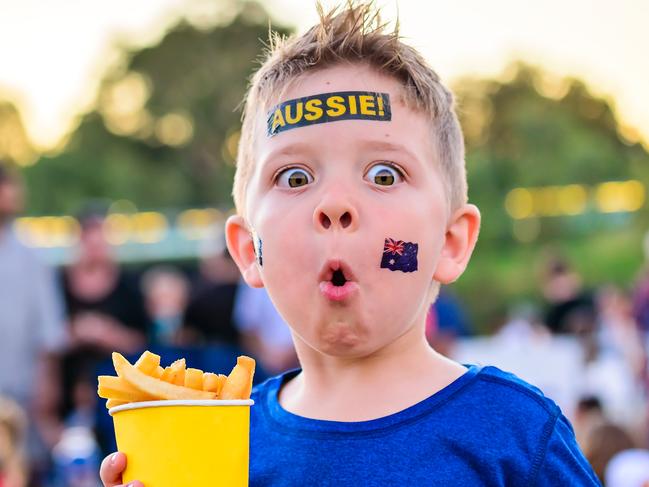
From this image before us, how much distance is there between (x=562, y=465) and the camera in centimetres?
189

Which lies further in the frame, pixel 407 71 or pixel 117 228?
pixel 117 228

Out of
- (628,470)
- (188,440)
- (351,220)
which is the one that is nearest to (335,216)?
(351,220)

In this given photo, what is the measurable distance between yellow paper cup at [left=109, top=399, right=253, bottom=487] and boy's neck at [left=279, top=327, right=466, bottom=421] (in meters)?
0.31

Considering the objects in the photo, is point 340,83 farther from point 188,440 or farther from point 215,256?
point 215,256

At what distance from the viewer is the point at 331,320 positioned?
6.20 feet

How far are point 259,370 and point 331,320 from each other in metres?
4.69

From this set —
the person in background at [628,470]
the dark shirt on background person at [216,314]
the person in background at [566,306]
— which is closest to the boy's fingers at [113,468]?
the person in background at [628,470]

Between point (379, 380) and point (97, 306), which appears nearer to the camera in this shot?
point (379, 380)

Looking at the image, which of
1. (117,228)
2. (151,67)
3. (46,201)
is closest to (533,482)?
(117,228)

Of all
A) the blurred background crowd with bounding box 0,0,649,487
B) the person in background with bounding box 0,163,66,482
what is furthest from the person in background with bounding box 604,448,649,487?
the person in background with bounding box 0,163,66,482

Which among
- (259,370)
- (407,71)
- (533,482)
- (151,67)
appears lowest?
(259,370)

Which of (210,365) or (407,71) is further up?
(407,71)

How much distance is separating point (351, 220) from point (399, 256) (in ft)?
0.41

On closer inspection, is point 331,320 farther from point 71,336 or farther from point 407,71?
point 71,336
